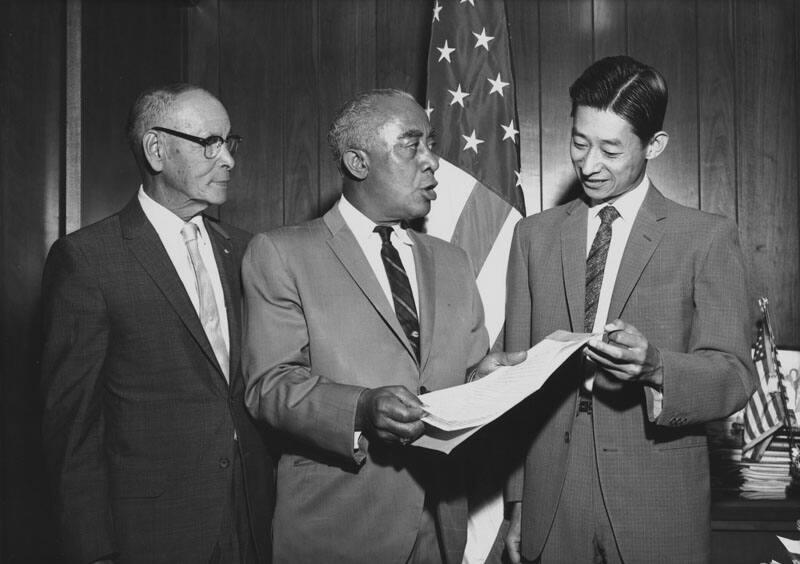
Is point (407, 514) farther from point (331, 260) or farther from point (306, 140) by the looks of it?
point (306, 140)

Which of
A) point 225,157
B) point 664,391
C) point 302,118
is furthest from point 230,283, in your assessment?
point 302,118

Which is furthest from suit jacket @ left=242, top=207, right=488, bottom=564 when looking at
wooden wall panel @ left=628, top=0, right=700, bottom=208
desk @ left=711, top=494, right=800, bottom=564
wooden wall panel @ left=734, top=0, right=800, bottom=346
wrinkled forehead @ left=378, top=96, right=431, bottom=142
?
wooden wall panel @ left=734, top=0, right=800, bottom=346

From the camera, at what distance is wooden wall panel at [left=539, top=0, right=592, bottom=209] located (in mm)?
3141

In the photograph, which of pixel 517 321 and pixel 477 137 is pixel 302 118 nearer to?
pixel 477 137

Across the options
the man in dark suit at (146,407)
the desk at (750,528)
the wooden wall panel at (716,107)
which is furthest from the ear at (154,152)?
the wooden wall panel at (716,107)

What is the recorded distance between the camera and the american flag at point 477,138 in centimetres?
270

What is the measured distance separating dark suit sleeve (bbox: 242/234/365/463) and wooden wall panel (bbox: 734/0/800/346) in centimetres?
198

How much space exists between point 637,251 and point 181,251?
1.17 m

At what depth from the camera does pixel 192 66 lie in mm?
3188

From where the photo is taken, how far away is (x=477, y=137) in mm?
2787

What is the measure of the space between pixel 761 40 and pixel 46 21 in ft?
8.50

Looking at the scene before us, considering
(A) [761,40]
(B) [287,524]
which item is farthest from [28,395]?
(A) [761,40]

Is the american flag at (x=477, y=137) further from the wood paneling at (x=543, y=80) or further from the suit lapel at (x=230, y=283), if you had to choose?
the suit lapel at (x=230, y=283)

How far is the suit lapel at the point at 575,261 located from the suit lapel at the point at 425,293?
1.14 feet
